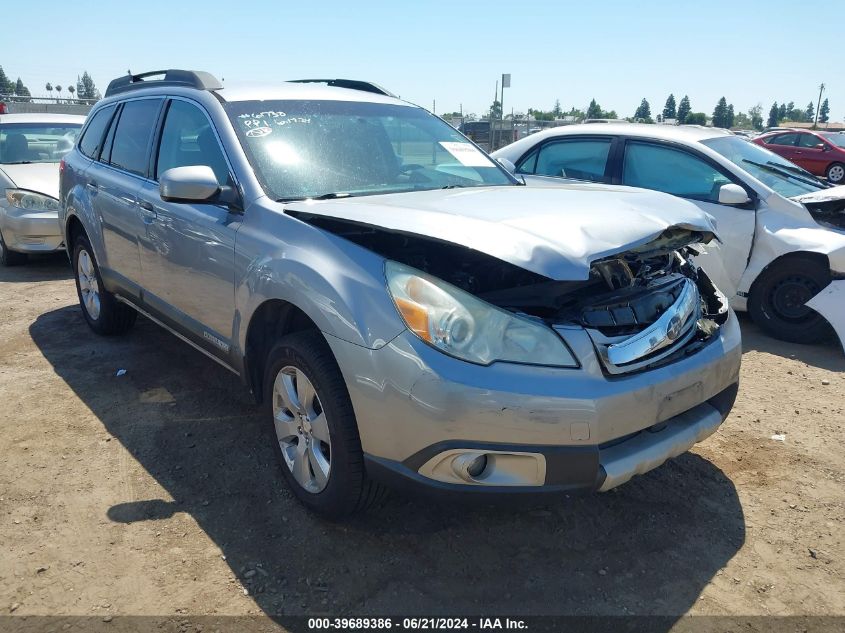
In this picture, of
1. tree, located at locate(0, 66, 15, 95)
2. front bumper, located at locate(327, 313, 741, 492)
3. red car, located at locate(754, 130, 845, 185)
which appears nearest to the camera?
front bumper, located at locate(327, 313, 741, 492)

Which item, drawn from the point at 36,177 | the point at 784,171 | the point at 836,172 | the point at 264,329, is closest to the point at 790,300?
the point at 784,171

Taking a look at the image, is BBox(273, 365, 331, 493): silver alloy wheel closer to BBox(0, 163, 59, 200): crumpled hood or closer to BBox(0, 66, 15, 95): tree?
BBox(0, 163, 59, 200): crumpled hood

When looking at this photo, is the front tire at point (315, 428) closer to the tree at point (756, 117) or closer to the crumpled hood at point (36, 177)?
the crumpled hood at point (36, 177)

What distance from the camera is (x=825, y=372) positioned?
15.3 ft

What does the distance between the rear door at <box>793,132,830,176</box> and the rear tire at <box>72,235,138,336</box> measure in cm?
1951

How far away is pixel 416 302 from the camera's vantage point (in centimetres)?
233

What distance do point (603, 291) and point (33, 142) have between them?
833cm

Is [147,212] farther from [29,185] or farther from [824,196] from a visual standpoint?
[824,196]

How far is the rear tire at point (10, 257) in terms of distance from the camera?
25.5 feet

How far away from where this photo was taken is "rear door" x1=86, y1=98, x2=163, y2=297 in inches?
163

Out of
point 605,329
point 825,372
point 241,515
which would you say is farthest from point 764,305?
point 241,515

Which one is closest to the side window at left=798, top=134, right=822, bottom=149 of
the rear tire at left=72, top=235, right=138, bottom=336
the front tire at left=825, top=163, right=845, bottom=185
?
the front tire at left=825, top=163, right=845, bottom=185

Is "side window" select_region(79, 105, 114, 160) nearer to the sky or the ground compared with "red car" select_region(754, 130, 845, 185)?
nearer to the sky

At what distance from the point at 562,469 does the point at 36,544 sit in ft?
6.92
